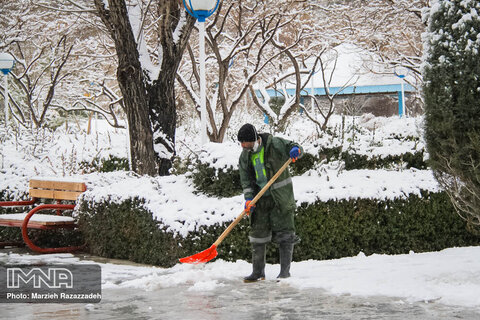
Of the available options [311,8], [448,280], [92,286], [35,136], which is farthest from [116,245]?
[311,8]

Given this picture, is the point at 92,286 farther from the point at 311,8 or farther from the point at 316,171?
the point at 311,8

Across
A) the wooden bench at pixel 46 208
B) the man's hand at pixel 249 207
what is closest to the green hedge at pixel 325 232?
the wooden bench at pixel 46 208

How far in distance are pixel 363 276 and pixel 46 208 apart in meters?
5.09

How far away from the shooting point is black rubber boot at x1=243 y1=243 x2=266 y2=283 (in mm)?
6418

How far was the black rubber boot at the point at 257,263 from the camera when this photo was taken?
642 cm

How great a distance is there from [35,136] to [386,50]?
1444 cm

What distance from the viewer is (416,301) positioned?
5.21 meters

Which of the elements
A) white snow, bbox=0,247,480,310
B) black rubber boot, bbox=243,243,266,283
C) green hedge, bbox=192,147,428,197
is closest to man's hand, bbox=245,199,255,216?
black rubber boot, bbox=243,243,266,283

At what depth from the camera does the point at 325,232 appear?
760 cm

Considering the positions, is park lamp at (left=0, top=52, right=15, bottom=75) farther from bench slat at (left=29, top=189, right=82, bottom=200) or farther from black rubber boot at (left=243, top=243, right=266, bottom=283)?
black rubber boot at (left=243, top=243, right=266, bottom=283)

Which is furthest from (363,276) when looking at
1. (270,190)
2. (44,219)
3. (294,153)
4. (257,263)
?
(44,219)

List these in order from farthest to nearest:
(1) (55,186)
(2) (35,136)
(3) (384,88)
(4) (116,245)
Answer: (3) (384,88), (2) (35,136), (1) (55,186), (4) (116,245)

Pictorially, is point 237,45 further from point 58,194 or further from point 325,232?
point 325,232

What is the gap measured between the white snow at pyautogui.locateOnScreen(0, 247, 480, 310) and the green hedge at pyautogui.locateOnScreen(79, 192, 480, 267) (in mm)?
212
